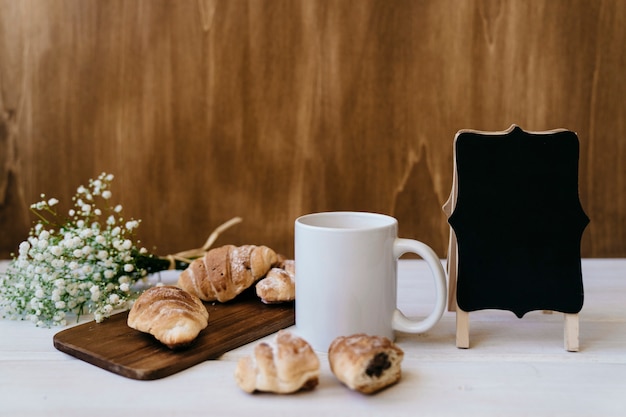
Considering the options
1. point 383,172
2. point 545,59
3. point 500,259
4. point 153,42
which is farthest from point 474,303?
point 153,42

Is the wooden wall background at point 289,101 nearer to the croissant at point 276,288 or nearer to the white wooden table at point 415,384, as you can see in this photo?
the croissant at point 276,288

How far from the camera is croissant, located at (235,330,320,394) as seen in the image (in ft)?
2.00

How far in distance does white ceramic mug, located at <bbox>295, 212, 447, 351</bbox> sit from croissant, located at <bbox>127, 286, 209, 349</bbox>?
0.47 feet

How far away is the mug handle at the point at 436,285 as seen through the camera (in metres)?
0.73

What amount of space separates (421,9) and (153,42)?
1.82 ft

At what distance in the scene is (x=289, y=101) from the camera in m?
1.23

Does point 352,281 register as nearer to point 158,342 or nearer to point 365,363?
point 365,363

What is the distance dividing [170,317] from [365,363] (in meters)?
0.25

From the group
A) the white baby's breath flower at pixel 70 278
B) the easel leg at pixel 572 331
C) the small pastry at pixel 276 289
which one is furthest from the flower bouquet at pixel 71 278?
the easel leg at pixel 572 331

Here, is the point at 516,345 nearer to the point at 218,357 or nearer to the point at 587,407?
the point at 587,407

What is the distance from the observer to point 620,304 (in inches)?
36.7

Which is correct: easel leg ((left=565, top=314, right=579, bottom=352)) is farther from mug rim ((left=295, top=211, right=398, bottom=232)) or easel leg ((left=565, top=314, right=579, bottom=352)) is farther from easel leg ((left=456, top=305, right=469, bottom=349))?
mug rim ((left=295, top=211, right=398, bottom=232))

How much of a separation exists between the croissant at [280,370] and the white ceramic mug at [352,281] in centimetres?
11

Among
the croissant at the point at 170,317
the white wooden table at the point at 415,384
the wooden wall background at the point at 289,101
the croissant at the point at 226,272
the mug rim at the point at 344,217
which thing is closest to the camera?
the white wooden table at the point at 415,384
